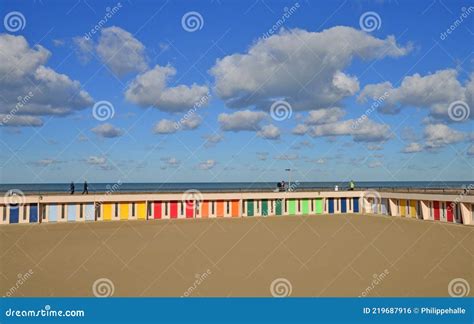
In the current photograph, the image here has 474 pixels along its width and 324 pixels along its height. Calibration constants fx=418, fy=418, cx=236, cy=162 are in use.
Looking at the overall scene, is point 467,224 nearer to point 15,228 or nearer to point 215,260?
point 215,260

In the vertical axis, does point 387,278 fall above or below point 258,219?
below

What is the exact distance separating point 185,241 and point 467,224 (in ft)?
41.4

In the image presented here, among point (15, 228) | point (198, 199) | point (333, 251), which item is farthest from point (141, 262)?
point (198, 199)

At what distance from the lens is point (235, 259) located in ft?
39.3

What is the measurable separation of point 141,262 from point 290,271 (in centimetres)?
424

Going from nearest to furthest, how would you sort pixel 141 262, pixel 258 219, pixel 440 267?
pixel 440 267
pixel 141 262
pixel 258 219

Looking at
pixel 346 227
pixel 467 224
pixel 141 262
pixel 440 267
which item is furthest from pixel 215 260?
pixel 467 224

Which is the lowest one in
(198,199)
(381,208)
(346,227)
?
(346,227)

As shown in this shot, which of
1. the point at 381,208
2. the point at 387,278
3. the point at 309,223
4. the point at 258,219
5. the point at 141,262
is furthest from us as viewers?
the point at 381,208

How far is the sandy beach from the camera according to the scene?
30.9 ft

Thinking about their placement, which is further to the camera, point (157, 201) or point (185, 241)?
point (157, 201)

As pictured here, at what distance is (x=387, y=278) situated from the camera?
1007 centimetres

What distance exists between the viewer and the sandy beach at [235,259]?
30.9 feet

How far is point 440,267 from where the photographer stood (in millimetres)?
11031
